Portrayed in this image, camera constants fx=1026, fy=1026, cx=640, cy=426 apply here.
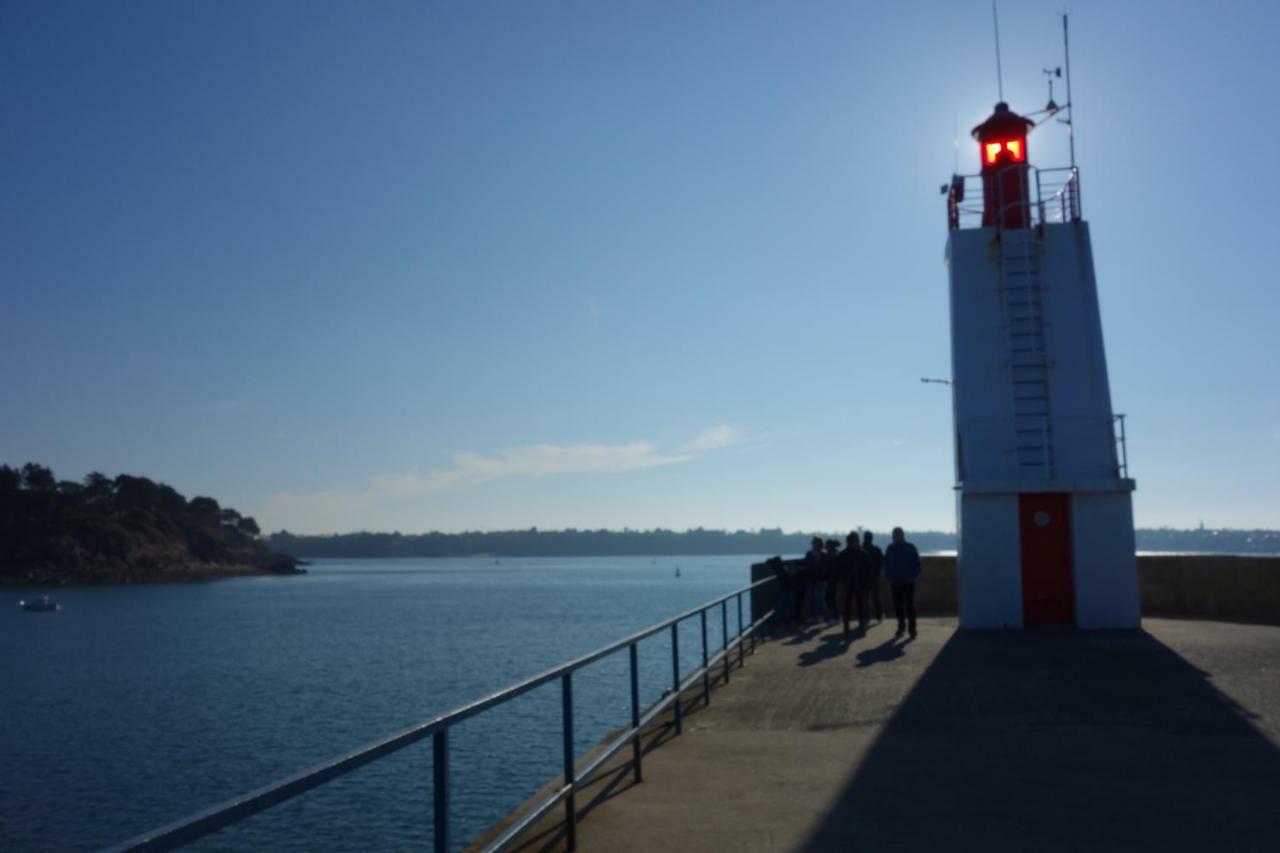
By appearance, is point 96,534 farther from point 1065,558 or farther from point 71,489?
point 1065,558

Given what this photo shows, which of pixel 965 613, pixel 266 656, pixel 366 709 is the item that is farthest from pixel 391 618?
pixel 965 613

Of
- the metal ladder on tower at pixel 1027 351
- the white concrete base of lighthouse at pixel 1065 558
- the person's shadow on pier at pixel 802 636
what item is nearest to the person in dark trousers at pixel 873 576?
the person's shadow on pier at pixel 802 636

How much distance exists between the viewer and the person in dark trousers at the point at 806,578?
57.2ft

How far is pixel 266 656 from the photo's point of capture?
44844 millimetres

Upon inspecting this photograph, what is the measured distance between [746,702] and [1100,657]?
16.8ft

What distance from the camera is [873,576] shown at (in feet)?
58.9

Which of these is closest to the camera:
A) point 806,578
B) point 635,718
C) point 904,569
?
point 635,718

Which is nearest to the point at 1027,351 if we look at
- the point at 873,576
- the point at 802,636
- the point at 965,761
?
the point at 873,576

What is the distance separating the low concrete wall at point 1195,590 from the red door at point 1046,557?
132 inches

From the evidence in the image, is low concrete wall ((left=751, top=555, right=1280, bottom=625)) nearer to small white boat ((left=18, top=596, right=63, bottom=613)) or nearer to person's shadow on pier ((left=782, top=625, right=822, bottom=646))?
person's shadow on pier ((left=782, top=625, right=822, bottom=646))

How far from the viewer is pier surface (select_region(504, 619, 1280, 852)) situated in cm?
575

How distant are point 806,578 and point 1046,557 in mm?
4067

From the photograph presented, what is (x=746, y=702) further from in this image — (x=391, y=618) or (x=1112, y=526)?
(x=391, y=618)

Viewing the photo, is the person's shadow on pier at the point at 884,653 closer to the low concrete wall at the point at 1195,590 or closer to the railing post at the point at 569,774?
the low concrete wall at the point at 1195,590
